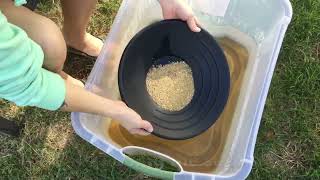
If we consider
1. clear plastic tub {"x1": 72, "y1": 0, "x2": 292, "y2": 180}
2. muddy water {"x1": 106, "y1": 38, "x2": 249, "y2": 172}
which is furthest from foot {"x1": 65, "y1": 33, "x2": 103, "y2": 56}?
muddy water {"x1": 106, "y1": 38, "x2": 249, "y2": 172}

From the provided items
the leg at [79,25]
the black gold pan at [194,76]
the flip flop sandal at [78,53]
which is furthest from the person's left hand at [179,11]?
the flip flop sandal at [78,53]

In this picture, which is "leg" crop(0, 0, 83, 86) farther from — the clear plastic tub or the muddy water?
the muddy water

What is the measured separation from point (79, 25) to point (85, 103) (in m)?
0.36

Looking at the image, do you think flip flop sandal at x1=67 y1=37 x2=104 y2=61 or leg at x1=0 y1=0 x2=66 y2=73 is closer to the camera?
leg at x1=0 y1=0 x2=66 y2=73

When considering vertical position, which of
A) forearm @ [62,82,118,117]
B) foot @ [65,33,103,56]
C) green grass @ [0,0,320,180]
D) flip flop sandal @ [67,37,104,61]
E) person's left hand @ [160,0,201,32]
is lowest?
green grass @ [0,0,320,180]

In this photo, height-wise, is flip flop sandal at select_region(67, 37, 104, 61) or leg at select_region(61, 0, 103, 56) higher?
leg at select_region(61, 0, 103, 56)

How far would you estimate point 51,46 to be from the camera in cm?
107

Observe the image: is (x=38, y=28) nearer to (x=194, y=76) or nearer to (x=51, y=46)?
(x=51, y=46)

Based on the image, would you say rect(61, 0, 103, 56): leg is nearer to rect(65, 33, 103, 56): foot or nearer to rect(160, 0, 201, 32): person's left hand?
rect(65, 33, 103, 56): foot

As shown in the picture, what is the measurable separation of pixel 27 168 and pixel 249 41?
0.72m

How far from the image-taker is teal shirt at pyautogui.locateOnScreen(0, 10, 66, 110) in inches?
32.2

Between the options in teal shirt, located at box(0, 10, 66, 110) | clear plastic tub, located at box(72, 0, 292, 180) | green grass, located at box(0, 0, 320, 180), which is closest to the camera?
teal shirt, located at box(0, 10, 66, 110)

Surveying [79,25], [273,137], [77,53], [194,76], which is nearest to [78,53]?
[77,53]

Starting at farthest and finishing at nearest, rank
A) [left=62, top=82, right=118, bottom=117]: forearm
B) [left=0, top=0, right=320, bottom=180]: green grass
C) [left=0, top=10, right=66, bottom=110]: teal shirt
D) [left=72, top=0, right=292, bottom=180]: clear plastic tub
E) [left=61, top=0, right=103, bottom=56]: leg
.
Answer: [left=0, top=0, right=320, bottom=180]: green grass
[left=61, top=0, right=103, bottom=56]: leg
[left=72, top=0, right=292, bottom=180]: clear plastic tub
[left=62, top=82, right=118, bottom=117]: forearm
[left=0, top=10, right=66, bottom=110]: teal shirt
